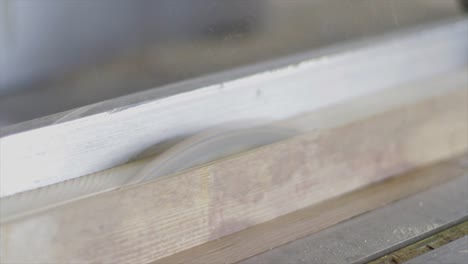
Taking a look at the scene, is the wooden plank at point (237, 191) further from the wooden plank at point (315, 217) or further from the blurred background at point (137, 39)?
the blurred background at point (137, 39)

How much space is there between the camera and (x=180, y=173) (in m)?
0.70

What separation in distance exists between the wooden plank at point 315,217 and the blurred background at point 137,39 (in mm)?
306

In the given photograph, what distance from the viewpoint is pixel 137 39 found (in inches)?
40.2

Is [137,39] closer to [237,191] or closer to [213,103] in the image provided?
[213,103]

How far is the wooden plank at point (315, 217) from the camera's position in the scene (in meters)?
0.73

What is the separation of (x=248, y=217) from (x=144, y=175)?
0.17 m

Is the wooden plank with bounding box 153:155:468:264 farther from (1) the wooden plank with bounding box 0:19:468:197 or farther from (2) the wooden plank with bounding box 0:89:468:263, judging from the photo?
(1) the wooden plank with bounding box 0:19:468:197

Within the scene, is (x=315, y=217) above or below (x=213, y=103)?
below

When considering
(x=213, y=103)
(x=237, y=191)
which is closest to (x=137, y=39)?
(x=213, y=103)

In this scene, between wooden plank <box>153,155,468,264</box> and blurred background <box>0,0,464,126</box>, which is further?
blurred background <box>0,0,464,126</box>

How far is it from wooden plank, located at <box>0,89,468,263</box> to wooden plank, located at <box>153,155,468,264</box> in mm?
12

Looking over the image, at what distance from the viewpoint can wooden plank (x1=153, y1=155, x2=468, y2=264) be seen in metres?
0.73

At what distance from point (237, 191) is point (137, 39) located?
430 millimetres

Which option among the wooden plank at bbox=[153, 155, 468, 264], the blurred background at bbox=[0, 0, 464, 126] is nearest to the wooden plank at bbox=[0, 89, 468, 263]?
the wooden plank at bbox=[153, 155, 468, 264]
